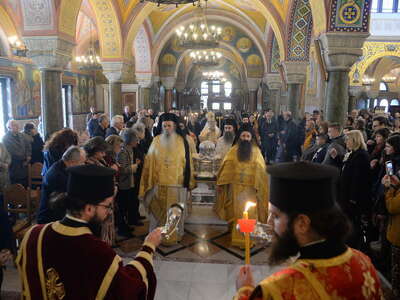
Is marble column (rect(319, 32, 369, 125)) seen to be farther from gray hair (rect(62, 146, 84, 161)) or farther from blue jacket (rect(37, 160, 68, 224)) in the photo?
blue jacket (rect(37, 160, 68, 224))

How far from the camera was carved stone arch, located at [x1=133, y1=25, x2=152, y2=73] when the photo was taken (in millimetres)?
16219

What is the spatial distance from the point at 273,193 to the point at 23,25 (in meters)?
7.55

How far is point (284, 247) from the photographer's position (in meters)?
1.30

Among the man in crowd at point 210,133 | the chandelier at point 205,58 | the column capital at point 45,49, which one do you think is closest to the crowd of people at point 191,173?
the column capital at point 45,49

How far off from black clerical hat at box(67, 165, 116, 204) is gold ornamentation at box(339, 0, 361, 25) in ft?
19.7

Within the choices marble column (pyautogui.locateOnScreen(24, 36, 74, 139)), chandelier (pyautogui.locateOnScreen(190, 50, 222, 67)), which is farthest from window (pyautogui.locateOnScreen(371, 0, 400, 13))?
marble column (pyautogui.locateOnScreen(24, 36, 74, 139))

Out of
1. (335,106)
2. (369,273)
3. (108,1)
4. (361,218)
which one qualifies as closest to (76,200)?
(369,273)

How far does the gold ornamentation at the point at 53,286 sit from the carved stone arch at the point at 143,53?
1578 centimetres

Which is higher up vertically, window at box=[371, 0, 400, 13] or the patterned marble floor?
window at box=[371, 0, 400, 13]

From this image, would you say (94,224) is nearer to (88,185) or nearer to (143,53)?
(88,185)

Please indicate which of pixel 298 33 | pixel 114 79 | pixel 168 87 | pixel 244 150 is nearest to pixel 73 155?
pixel 244 150

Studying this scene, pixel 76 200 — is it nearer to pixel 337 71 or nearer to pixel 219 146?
pixel 219 146

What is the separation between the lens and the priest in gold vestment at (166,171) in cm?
465

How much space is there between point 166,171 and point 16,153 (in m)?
2.82
